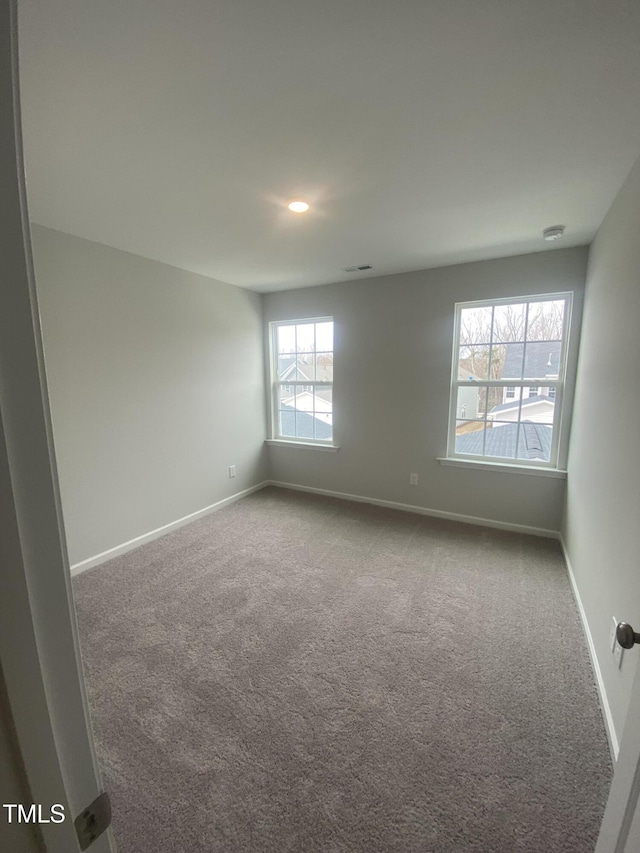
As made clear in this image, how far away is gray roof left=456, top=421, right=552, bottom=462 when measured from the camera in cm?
305

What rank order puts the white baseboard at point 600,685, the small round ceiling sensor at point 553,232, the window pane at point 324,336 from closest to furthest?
the white baseboard at point 600,685, the small round ceiling sensor at point 553,232, the window pane at point 324,336

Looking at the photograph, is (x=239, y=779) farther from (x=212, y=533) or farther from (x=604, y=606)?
(x=212, y=533)

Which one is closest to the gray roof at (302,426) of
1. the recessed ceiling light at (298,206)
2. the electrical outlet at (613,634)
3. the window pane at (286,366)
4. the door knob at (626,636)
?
the window pane at (286,366)

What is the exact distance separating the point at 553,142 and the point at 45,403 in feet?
6.82

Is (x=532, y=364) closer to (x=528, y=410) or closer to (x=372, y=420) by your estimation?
(x=528, y=410)

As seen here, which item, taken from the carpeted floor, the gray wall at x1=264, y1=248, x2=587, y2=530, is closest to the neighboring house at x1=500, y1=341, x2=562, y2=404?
the gray wall at x1=264, y1=248, x2=587, y2=530

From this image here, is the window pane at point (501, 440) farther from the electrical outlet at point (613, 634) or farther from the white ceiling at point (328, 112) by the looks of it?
the electrical outlet at point (613, 634)

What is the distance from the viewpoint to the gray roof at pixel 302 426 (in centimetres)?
414

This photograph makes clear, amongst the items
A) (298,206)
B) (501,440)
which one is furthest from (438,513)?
(298,206)

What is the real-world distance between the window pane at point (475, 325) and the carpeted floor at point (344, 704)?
189cm

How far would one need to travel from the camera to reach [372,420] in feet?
12.2

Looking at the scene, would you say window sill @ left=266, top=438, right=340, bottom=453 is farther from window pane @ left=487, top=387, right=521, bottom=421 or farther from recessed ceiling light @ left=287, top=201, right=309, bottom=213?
recessed ceiling light @ left=287, top=201, right=309, bottom=213

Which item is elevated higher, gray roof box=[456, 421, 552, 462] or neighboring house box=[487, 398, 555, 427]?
neighboring house box=[487, 398, 555, 427]

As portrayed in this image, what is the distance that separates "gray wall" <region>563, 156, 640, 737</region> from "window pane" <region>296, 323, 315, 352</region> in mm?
2555
